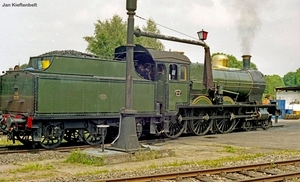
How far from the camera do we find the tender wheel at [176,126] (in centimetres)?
1490

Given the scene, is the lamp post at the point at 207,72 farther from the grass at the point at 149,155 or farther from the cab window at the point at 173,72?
the grass at the point at 149,155

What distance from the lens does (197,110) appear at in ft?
53.3

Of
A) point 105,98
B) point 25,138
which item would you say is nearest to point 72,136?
point 25,138

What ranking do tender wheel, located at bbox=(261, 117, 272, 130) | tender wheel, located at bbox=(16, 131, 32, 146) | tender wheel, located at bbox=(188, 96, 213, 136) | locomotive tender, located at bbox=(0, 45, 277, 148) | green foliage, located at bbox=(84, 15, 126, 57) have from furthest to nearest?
1. green foliage, located at bbox=(84, 15, 126, 57)
2. tender wheel, located at bbox=(261, 117, 272, 130)
3. tender wheel, located at bbox=(188, 96, 213, 136)
4. tender wheel, located at bbox=(16, 131, 32, 146)
5. locomotive tender, located at bbox=(0, 45, 277, 148)

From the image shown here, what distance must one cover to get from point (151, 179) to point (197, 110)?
954 centimetres

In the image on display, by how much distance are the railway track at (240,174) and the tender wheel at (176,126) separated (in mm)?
6542

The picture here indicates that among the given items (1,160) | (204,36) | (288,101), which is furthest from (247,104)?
(288,101)

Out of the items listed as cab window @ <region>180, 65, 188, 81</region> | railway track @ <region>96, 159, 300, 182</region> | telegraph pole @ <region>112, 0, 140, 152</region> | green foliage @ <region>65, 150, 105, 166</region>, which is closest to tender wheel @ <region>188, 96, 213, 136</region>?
cab window @ <region>180, 65, 188, 81</region>

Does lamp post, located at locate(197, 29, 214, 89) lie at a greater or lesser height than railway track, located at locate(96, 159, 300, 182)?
greater

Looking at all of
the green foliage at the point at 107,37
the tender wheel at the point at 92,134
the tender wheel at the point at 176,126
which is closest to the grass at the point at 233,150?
the tender wheel at the point at 176,126

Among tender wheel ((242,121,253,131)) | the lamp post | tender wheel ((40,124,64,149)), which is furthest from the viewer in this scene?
tender wheel ((242,121,253,131))

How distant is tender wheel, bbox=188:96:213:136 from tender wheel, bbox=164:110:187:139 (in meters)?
0.46

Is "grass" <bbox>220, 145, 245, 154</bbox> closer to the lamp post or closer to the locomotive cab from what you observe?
the lamp post

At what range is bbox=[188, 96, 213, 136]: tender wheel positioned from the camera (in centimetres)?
1588
